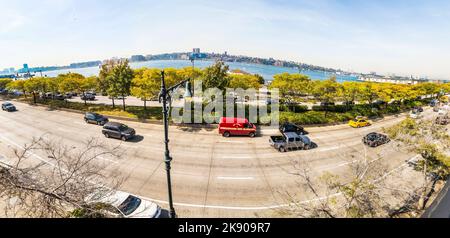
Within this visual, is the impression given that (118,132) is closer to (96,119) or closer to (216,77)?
(96,119)

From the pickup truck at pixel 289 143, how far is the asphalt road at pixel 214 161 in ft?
2.16

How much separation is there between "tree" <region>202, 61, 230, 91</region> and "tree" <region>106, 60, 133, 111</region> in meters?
13.6

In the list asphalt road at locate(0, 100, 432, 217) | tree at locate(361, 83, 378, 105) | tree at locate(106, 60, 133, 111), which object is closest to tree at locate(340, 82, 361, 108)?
tree at locate(361, 83, 378, 105)

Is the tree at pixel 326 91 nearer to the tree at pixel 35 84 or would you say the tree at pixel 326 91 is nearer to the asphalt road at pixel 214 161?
the asphalt road at pixel 214 161

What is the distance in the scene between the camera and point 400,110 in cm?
4628

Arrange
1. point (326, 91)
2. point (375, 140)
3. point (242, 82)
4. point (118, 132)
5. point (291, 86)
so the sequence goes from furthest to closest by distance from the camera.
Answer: point (326, 91), point (291, 86), point (242, 82), point (375, 140), point (118, 132)

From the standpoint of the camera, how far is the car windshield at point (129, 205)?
10969 mm

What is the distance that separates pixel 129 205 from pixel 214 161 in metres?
8.91

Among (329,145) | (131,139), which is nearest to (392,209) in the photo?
(329,145)

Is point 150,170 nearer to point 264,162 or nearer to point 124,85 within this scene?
point 264,162

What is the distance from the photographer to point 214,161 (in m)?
19.3

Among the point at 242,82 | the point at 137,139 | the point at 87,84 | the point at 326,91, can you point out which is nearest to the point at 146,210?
the point at 137,139

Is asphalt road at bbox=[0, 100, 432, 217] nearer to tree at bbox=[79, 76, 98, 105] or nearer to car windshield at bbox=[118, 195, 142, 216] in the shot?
car windshield at bbox=[118, 195, 142, 216]

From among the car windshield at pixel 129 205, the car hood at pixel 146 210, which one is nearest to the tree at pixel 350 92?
the car hood at pixel 146 210
